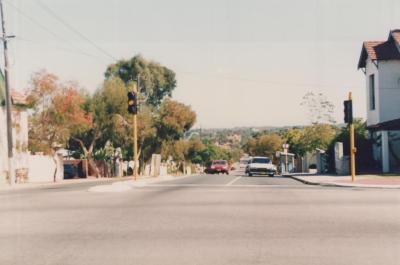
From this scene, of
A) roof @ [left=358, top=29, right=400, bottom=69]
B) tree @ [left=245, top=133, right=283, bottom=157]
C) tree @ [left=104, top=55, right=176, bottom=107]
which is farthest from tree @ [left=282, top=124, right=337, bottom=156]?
tree @ [left=245, top=133, right=283, bottom=157]

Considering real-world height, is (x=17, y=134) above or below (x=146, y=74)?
below

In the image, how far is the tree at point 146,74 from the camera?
79.2m

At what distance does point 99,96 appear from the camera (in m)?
58.2

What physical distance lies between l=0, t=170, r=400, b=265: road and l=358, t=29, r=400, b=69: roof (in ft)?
75.7

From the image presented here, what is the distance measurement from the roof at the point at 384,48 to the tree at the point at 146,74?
4050 centimetres

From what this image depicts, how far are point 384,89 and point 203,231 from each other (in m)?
30.9

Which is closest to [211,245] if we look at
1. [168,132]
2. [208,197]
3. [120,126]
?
[208,197]

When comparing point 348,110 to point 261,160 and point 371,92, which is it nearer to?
point 371,92

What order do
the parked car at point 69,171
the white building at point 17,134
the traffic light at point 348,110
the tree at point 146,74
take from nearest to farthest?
the traffic light at point 348,110 < the white building at point 17,134 < the parked car at point 69,171 < the tree at point 146,74

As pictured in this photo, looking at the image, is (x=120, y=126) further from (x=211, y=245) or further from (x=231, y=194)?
(x=211, y=245)

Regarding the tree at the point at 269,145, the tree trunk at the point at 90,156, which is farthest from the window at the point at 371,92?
the tree at the point at 269,145

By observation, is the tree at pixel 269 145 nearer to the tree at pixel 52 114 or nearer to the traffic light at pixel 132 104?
the tree at pixel 52 114

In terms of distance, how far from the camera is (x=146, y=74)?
79.1 meters

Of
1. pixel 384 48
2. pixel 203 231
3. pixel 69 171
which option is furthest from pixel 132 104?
pixel 69 171
